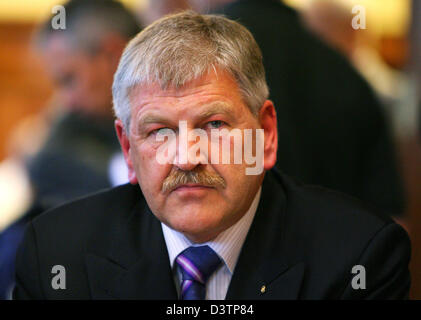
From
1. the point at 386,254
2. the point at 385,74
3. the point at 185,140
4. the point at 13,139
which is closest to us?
the point at 185,140

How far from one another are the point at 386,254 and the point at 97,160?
4.14 feet

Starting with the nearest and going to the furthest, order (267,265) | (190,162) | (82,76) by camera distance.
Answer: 1. (190,162)
2. (267,265)
3. (82,76)

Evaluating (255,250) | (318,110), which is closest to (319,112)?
(318,110)

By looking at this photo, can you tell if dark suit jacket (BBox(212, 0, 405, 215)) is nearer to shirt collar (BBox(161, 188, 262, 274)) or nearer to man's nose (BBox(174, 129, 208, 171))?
shirt collar (BBox(161, 188, 262, 274))

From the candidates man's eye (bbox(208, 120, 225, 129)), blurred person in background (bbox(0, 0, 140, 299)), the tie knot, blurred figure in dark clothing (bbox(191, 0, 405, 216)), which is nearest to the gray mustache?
man's eye (bbox(208, 120, 225, 129))

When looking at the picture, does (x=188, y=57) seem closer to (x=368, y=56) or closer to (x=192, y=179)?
(x=192, y=179)

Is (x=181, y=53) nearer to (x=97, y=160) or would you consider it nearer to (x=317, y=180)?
(x=317, y=180)

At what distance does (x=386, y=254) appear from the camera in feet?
4.99

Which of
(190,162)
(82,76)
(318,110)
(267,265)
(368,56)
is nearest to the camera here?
(190,162)

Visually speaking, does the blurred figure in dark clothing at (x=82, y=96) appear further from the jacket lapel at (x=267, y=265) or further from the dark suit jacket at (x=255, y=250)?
the jacket lapel at (x=267, y=265)

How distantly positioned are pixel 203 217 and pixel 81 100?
118 centimetres

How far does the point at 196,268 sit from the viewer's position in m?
1.54

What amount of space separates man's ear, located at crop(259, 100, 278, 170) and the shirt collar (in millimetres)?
124

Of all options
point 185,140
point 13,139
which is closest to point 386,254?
point 185,140
